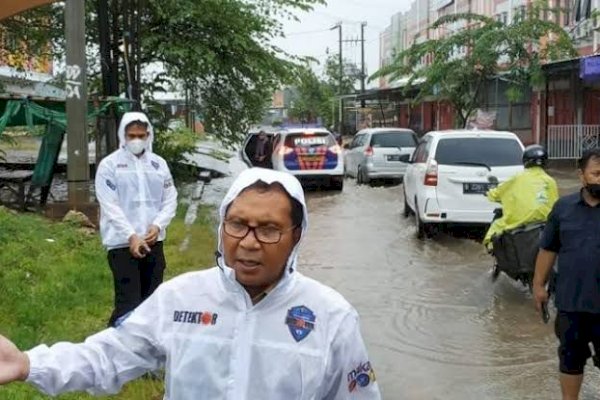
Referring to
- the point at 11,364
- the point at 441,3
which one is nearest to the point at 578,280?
the point at 11,364

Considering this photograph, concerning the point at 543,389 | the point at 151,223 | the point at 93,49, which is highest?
the point at 93,49

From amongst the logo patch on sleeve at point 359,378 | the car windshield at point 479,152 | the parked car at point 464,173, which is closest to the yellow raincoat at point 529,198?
the parked car at point 464,173

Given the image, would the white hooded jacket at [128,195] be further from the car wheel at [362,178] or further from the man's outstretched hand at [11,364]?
the car wheel at [362,178]

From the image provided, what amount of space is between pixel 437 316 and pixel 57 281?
3488 millimetres

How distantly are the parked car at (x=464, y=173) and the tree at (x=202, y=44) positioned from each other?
810cm

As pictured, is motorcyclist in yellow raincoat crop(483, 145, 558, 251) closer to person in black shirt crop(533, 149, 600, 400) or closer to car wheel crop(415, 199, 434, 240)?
person in black shirt crop(533, 149, 600, 400)

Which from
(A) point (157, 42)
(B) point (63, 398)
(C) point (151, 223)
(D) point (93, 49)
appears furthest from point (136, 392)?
(D) point (93, 49)

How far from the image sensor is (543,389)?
6.08 m

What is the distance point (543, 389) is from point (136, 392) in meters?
2.69

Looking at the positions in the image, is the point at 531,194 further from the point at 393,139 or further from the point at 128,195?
the point at 393,139

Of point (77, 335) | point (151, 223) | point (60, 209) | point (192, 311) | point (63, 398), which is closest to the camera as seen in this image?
point (192, 311)

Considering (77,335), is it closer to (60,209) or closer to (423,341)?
(423,341)

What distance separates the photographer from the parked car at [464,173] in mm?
12781

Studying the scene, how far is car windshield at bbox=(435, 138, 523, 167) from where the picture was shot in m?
12.9
